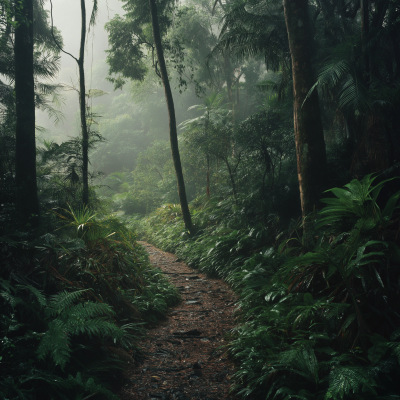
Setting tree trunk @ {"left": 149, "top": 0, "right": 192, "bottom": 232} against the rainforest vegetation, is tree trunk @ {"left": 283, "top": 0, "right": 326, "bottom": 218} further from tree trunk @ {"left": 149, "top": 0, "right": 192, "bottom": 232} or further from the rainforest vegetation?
tree trunk @ {"left": 149, "top": 0, "right": 192, "bottom": 232}

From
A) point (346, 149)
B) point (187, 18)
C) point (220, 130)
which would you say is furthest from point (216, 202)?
point (187, 18)

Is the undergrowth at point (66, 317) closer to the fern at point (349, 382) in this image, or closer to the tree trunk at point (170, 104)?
the fern at point (349, 382)

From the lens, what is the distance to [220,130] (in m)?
10.8

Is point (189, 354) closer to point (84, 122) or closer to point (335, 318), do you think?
point (335, 318)

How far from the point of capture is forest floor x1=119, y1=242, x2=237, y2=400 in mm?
2570

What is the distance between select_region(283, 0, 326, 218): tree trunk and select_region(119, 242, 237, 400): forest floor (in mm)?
2355

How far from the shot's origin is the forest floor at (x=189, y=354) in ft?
8.43

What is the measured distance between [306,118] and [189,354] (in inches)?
162

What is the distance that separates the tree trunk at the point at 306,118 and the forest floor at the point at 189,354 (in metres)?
2.35

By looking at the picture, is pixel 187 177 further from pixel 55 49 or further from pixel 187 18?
pixel 187 18

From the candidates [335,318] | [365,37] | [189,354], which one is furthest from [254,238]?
[365,37]

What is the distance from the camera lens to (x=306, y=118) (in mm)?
4895

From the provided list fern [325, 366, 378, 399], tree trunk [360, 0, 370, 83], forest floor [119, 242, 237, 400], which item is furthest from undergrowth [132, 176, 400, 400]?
tree trunk [360, 0, 370, 83]

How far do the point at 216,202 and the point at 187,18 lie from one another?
15.8 meters
